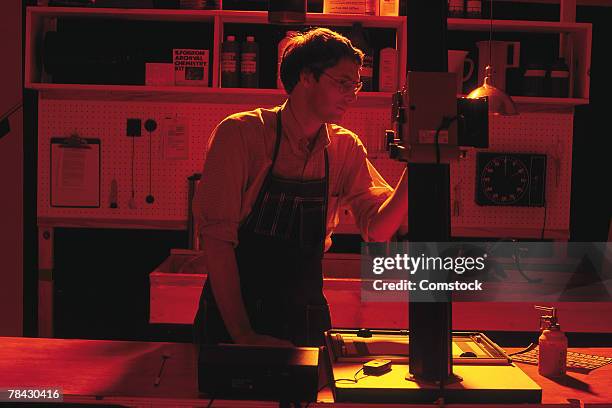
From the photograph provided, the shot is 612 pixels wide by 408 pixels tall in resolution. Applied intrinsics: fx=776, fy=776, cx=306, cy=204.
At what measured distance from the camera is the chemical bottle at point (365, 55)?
11.8 feet

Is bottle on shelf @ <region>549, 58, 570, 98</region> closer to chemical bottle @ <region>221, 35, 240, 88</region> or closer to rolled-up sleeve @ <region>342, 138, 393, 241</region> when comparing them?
chemical bottle @ <region>221, 35, 240, 88</region>

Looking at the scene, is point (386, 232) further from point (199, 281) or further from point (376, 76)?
point (376, 76)

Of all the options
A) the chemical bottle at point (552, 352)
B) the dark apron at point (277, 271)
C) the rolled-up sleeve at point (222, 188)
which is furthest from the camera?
the dark apron at point (277, 271)

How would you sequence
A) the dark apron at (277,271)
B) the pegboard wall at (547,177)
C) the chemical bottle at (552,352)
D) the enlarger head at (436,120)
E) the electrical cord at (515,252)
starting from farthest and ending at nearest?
the pegboard wall at (547,177)
the electrical cord at (515,252)
the dark apron at (277,271)
the chemical bottle at (552,352)
the enlarger head at (436,120)

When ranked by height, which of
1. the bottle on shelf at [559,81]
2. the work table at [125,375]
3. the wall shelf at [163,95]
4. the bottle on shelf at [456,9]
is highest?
the bottle on shelf at [456,9]

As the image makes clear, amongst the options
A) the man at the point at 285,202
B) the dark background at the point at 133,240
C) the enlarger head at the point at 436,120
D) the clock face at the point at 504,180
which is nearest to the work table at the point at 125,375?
the man at the point at 285,202

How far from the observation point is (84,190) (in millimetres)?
3771

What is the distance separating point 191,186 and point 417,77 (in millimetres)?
2389

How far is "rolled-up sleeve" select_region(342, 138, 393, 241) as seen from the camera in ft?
7.25

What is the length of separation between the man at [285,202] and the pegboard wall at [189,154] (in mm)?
1553

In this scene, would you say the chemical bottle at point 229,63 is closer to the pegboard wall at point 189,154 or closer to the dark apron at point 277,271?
the pegboard wall at point 189,154

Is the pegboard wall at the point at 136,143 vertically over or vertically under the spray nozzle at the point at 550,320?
over

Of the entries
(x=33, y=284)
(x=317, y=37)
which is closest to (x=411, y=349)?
(x=317, y=37)

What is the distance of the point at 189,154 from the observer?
378 cm
